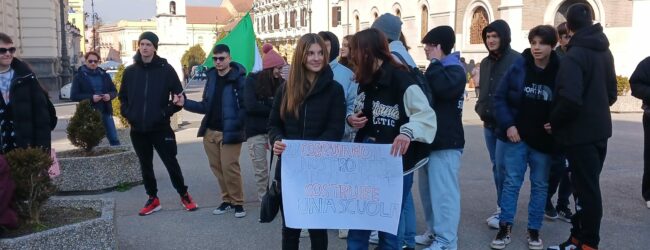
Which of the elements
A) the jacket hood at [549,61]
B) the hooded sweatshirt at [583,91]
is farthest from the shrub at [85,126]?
the hooded sweatshirt at [583,91]

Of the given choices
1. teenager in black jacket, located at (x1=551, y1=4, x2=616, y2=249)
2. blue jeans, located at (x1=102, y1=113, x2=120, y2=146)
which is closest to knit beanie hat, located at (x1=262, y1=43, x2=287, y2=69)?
teenager in black jacket, located at (x1=551, y1=4, x2=616, y2=249)

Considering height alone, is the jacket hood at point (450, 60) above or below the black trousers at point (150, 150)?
above

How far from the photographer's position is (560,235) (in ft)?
18.5

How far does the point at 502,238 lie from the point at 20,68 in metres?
4.51

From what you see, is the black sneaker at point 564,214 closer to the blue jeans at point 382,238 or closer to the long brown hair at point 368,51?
the blue jeans at point 382,238

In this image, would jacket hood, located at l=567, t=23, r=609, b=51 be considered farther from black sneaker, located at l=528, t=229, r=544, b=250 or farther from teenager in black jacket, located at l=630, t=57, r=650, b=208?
teenager in black jacket, located at l=630, t=57, r=650, b=208

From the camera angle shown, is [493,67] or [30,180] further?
[493,67]

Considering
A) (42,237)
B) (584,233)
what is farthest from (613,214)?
(42,237)

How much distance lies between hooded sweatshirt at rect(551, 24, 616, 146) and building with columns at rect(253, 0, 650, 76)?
1473 cm

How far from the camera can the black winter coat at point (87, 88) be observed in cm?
935

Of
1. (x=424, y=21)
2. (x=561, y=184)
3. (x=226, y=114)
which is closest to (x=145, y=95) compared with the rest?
(x=226, y=114)

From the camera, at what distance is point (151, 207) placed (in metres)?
6.58

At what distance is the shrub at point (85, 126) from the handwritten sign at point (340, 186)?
4.45 m

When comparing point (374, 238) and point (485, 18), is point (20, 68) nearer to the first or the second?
point (374, 238)
